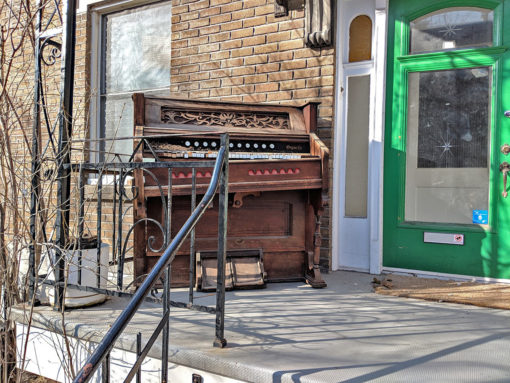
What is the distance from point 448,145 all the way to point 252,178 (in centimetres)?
169

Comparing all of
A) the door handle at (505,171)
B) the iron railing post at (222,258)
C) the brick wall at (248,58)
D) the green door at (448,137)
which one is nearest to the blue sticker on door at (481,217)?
the green door at (448,137)

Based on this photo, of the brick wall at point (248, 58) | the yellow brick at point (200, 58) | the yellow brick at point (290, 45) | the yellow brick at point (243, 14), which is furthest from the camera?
the yellow brick at point (200, 58)

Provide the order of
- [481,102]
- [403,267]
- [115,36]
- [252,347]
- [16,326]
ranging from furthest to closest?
[115,36]
[403,267]
[481,102]
[16,326]
[252,347]

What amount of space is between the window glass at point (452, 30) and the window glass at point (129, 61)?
2614mm

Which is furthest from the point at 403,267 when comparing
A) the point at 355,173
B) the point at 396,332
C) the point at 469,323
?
the point at 396,332

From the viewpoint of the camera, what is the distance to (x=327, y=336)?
2.21 m

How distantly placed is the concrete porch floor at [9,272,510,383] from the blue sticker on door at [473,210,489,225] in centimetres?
92

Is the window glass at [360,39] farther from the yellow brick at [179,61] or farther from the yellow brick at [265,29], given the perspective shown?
the yellow brick at [179,61]

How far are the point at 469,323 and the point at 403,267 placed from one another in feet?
4.26

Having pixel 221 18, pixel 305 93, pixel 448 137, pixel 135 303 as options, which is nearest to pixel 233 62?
pixel 221 18

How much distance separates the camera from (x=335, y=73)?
3926 mm

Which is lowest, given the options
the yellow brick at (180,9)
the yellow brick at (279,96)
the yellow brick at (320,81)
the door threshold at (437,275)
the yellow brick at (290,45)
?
the door threshold at (437,275)

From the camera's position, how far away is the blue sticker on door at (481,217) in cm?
348

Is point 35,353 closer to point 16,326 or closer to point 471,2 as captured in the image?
point 16,326
